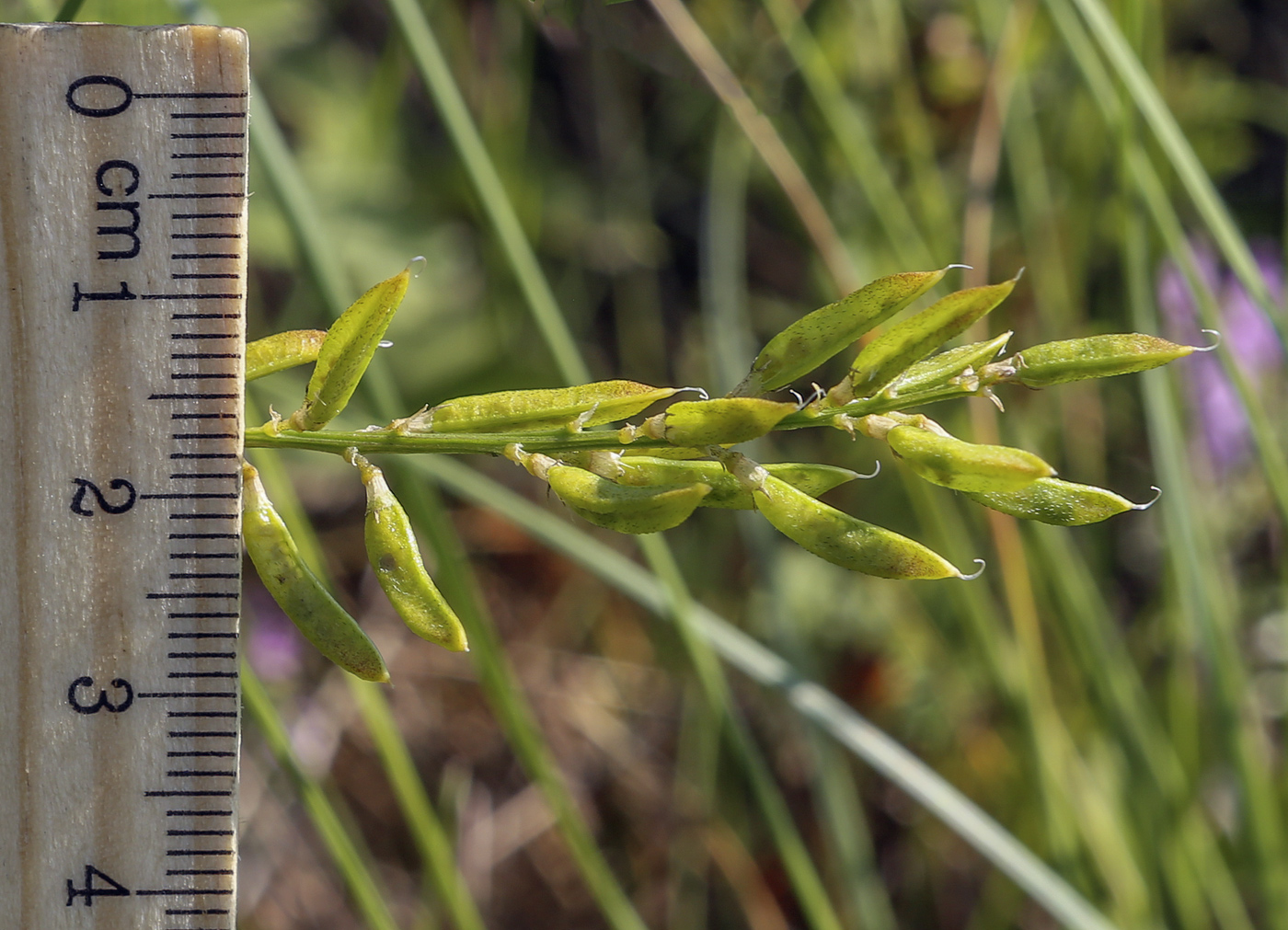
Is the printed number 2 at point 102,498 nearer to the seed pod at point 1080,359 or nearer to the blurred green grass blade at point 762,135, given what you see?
the seed pod at point 1080,359

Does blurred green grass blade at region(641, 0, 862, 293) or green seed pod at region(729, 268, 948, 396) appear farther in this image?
blurred green grass blade at region(641, 0, 862, 293)

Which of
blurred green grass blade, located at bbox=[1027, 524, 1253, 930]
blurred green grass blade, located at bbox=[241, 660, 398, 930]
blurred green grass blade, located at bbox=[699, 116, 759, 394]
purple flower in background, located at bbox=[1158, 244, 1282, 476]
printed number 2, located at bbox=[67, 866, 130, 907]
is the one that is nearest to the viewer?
printed number 2, located at bbox=[67, 866, 130, 907]

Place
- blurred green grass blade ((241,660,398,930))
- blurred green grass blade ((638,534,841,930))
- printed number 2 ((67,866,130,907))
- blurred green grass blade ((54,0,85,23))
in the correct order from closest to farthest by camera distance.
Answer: printed number 2 ((67,866,130,907)) < blurred green grass blade ((54,0,85,23)) < blurred green grass blade ((241,660,398,930)) < blurred green grass blade ((638,534,841,930))

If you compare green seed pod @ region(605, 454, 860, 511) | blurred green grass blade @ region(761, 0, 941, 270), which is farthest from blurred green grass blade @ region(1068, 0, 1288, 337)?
green seed pod @ region(605, 454, 860, 511)

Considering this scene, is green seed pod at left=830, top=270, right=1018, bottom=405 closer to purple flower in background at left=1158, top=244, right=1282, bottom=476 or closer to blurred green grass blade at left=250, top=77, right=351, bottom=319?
blurred green grass blade at left=250, top=77, right=351, bottom=319

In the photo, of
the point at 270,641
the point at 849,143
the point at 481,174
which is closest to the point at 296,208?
the point at 481,174

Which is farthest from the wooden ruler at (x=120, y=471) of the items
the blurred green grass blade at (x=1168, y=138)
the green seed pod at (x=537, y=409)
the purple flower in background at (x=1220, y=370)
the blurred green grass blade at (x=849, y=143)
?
the purple flower in background at (x=1220, y=370)
